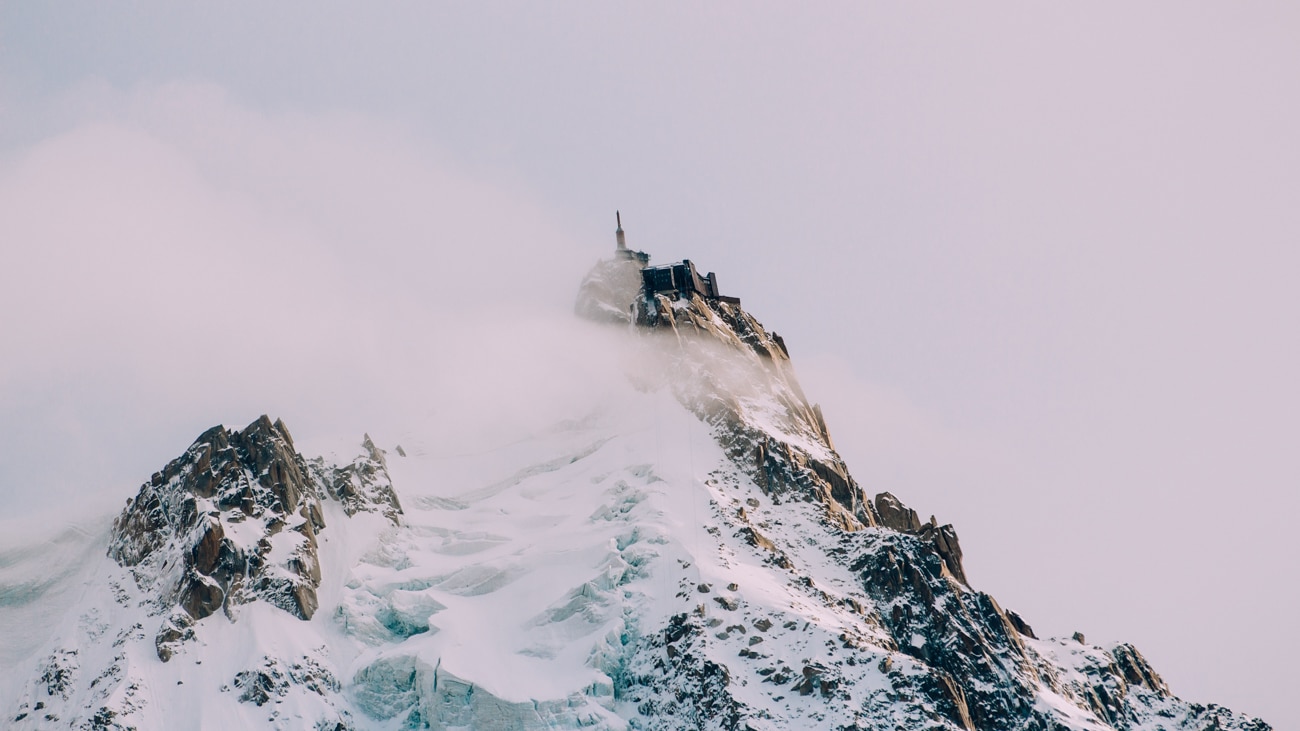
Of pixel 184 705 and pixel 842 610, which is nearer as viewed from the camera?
pixel 184 705

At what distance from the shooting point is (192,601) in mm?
198750

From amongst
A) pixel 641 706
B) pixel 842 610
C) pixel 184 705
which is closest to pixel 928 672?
pixel 842 610

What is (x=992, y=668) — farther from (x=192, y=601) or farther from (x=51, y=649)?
(x=51, y=649)

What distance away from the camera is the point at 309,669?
7559 inches

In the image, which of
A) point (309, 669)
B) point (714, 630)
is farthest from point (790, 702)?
point (309, 669)

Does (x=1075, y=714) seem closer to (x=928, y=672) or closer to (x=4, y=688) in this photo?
(x=928, y=672)

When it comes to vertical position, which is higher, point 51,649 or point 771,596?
point 771,596

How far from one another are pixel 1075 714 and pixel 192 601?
12111cm

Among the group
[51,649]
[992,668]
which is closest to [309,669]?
[51,649]

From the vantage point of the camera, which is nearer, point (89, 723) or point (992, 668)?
point (89, 723)

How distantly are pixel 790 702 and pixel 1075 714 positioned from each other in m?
42.9

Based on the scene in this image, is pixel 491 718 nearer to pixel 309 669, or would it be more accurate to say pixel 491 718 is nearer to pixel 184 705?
pixel 309 669

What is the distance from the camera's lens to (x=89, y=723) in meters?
180

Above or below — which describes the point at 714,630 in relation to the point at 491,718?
above
